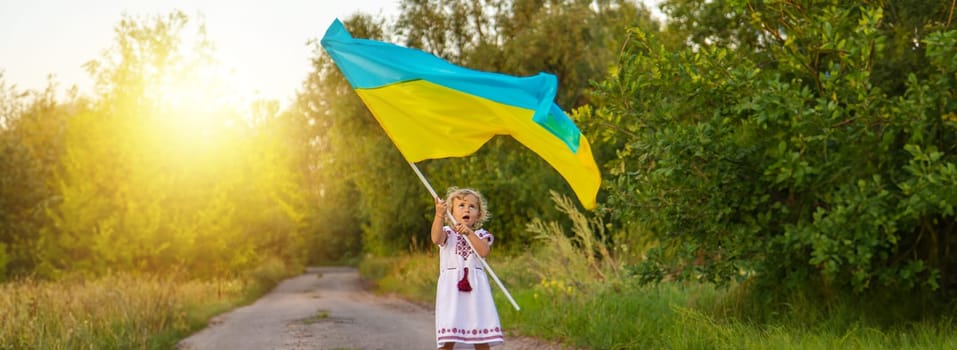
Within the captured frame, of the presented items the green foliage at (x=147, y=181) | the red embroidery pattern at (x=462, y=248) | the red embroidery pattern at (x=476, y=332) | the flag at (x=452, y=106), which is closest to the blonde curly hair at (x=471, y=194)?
the red embroidery pattern at (x=462, y=248)

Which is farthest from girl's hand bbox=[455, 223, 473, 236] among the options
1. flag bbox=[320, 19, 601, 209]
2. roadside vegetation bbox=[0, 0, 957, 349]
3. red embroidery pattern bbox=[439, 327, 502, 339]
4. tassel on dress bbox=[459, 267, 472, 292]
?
roadside vegetation bbox=[0, 0, 957, 349]

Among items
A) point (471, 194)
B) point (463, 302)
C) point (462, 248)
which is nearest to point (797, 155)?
point (471, 194)

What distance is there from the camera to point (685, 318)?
9.40 meters

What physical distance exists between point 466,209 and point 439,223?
0.33m

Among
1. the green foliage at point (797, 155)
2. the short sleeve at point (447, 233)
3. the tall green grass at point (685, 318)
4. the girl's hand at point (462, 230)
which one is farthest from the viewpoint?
the tall green grass at point (685, 318)

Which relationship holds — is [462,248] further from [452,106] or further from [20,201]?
[20,201]

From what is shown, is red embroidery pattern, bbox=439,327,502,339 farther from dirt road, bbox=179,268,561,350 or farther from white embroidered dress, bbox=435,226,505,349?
dirt road, bbox=179,268,561,350

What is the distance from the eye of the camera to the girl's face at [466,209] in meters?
6.94

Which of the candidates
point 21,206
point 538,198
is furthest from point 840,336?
point 21,206

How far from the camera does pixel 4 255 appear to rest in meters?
26.9

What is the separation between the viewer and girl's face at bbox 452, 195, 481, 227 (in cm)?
694

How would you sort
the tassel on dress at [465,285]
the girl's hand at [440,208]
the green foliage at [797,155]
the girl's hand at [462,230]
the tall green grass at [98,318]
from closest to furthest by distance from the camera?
the girl's hand at [440,208], the girl's hand at [462,230], the tassel on dress at [465,285], the green foliage at [797,155], the tall green grass at [98,318]

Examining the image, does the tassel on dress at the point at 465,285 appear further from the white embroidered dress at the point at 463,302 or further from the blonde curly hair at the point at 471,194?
the blonde curly hair at the point at 471,194

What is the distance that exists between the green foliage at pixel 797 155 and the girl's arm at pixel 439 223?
7.41ft
